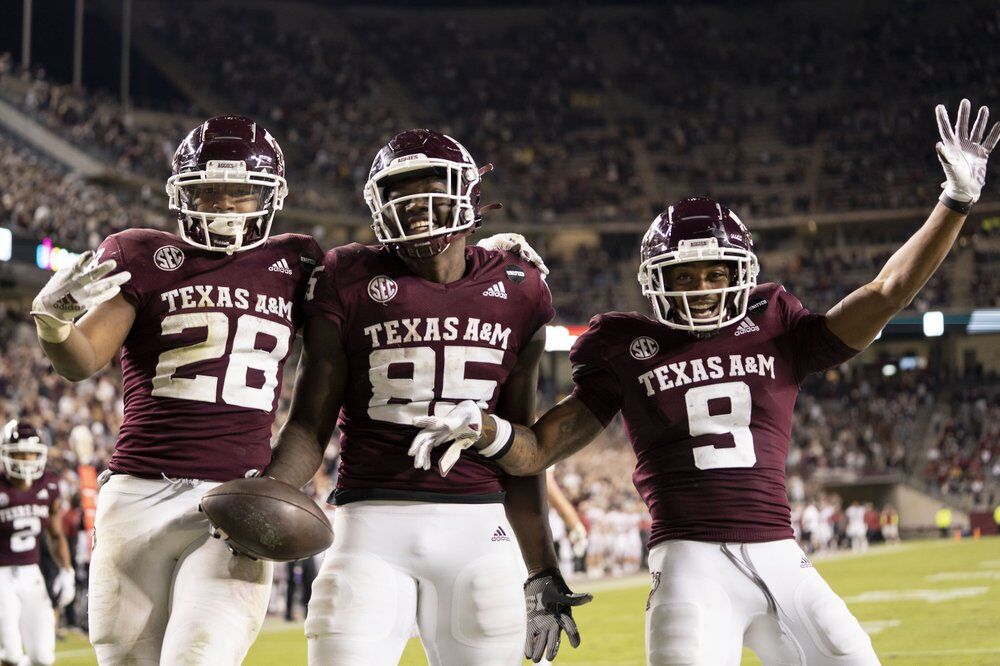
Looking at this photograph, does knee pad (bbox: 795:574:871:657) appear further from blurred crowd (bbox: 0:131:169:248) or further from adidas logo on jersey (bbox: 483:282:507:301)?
blurred crowd (bbox: 0:131:169:248)

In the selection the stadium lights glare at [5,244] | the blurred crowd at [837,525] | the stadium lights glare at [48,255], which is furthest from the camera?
the blurred crowd at [837,525]

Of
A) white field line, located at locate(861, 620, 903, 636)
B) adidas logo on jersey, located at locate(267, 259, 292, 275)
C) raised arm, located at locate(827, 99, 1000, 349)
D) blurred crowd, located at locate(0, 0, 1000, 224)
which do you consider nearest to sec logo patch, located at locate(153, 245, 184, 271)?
adidas logo on jersey, located at locate(267, 259, 292, 275)

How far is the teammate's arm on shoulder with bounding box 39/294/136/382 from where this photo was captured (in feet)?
11.8

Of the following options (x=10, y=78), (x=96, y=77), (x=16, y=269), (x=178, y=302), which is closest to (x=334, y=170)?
(x=96, y=77)

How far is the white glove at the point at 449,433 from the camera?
3.41 m

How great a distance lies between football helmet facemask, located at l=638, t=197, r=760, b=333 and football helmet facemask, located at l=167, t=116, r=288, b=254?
1.23m

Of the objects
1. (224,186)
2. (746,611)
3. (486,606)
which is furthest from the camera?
(224,186)

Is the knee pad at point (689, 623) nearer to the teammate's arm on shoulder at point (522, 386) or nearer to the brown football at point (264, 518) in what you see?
the teammate's arm on shoulder at point (522, 386)

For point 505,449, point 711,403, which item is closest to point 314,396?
point 505,449

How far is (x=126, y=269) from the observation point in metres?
3.89

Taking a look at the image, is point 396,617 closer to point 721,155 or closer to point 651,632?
point 651,632

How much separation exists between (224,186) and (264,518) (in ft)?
3.78

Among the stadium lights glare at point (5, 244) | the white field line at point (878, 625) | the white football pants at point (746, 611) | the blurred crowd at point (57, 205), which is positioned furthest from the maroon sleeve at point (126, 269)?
the blurred crowd at point (57, 205)

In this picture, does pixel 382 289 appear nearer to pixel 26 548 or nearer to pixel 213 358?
pixel 213 358
